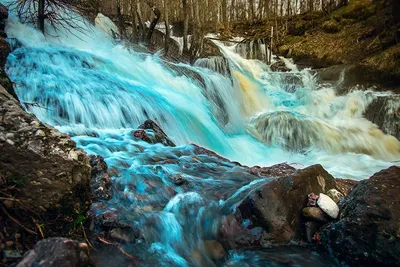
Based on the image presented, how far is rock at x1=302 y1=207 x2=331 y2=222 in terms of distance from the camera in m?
3.55

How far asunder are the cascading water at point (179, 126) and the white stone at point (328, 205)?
0.95 meters

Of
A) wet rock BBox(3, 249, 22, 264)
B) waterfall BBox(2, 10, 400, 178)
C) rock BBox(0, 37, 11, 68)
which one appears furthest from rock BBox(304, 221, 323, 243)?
rock BBox(0, 37, 11, 68)

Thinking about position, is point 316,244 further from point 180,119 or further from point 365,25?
point 365,25

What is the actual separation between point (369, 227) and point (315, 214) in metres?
0.67

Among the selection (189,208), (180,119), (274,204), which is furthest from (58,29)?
(274,204)

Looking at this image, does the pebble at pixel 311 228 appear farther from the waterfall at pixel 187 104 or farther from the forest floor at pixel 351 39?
the forest floor at pixel 351 39

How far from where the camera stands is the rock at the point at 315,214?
355cm

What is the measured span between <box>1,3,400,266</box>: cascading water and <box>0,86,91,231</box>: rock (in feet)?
2.41


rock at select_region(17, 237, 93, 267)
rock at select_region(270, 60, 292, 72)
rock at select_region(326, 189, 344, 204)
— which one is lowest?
rock at select_region(326, 189, 344, 204)

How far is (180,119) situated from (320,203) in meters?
5.44

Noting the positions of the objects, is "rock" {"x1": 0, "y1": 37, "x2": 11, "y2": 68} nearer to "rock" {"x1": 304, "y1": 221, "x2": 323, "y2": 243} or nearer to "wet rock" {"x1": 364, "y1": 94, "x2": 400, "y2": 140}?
"rock" {"x1": 304, "y1": 221, "x2": 323, "y2": 243}

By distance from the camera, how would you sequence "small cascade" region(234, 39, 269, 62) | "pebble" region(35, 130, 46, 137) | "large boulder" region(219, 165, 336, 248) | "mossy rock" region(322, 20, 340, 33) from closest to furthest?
"pebble" region(35, 130, 46, 137), "large boulder" region(219, 165, 336, 248), "mossy rock" region(322, 20, 340, 33), "small cascade" region(234, 39, 269, 62)

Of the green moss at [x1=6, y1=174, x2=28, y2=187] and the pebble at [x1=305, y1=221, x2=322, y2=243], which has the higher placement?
the green moss at [x1=6, y1=174, x2=28, y2=187]

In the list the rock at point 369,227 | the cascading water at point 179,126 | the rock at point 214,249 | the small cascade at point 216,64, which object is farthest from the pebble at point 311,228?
the small cascade at point 216,64
